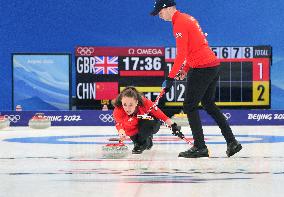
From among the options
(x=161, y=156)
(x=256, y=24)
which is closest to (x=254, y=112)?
(x=256, y=24)

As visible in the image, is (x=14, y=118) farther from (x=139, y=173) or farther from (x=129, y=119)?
(x=139, y=173)

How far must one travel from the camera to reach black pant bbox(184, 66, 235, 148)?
4.24 metres

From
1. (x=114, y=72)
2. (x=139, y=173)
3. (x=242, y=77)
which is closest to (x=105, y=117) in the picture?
(x=114, y=72)

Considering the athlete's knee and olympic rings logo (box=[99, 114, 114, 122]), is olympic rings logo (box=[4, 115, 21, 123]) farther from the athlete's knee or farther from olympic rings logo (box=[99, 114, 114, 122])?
the athlete's knee

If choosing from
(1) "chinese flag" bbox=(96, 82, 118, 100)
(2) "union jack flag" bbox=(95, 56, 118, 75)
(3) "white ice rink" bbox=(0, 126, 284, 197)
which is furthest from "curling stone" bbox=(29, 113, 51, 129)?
(3) "white ice rink" bbox=(0, 126, 284, 197)

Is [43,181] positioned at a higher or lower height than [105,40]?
lower

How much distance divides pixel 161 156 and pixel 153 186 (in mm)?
1634

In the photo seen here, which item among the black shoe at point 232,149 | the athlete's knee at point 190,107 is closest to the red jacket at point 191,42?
the athlete's knee at point 190,107

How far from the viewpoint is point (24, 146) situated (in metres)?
5.34

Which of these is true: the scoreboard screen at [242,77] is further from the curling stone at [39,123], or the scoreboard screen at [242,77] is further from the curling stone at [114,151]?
the curling stone at [114,151]

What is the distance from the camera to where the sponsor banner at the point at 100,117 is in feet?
31.8

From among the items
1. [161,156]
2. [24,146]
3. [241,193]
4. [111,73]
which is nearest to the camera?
[241,193]

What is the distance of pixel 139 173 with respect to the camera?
3.29 metres

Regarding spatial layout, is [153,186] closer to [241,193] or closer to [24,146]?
[241,193]
